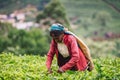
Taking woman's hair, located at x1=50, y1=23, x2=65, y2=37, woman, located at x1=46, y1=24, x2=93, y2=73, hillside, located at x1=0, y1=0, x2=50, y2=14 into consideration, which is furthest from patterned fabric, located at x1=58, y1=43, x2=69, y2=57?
hillside, located at x1=0, y1=0, x2=50, y2=14

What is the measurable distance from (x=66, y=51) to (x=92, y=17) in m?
88.6

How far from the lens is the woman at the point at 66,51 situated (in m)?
8.65

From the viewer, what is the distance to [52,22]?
56656 mm

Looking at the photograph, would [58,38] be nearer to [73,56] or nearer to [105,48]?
[73,56]

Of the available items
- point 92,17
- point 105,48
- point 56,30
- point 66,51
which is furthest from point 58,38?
point 92,17

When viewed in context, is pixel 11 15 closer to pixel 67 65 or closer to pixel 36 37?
pixel 36 37

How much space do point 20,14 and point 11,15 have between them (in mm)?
4064

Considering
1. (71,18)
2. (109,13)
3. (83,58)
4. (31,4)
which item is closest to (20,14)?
(31,4)

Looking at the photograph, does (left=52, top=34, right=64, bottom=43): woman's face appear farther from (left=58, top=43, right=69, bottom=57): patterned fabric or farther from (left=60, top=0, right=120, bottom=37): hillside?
(left=60, top=0, right=120, bottom=37): hillside

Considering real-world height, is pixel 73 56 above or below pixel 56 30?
Answer: below

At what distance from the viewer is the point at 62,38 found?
352 inches

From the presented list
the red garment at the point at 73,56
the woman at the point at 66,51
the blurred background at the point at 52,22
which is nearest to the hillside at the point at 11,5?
the blurred background at the point at 52,22

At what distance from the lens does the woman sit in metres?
8.65

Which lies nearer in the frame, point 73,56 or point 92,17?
point 73,56
